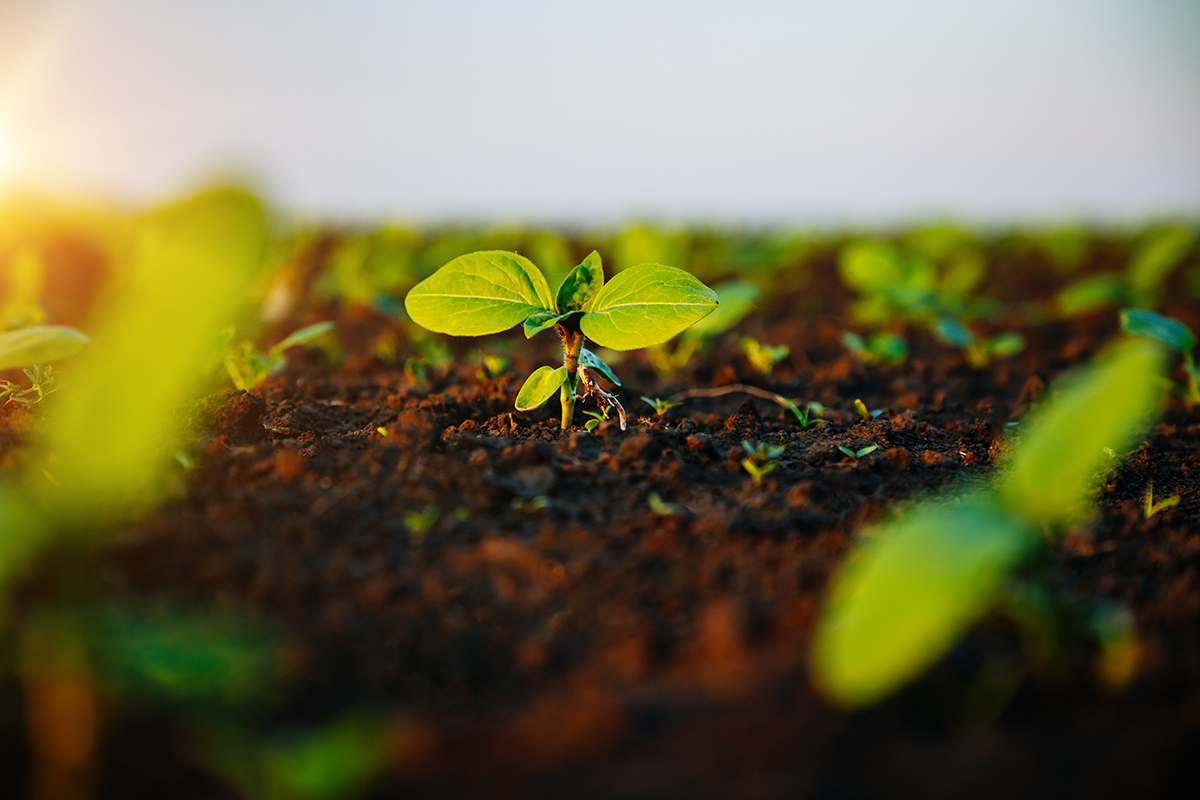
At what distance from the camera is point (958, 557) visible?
805 millimetres

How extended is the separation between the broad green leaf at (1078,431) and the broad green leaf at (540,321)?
3.17 feet

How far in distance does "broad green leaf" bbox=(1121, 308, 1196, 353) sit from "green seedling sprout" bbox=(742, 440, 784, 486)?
129 centimetres

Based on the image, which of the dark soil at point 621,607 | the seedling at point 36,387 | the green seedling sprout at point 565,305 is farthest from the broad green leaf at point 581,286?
the seedling at point 36,387

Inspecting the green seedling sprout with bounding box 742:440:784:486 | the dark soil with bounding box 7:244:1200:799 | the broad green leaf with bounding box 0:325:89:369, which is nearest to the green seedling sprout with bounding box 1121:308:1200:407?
the dark soil with bounding box 7:244:1200:799

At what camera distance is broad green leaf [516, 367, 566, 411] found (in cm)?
164

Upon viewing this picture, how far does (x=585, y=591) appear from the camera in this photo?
119 cm

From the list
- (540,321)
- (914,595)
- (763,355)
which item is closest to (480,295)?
(540,321)

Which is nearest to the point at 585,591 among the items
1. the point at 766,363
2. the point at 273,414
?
the point at 273,414

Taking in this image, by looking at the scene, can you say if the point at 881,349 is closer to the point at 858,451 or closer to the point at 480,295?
the point at 858,451

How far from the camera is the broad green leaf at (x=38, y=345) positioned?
54.2 inches

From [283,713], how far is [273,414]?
1121mm

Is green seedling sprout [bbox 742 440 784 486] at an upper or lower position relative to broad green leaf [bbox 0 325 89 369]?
lower

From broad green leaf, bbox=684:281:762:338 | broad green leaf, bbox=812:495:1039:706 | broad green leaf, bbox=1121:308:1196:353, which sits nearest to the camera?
broad green leaf, bbox=812:495:1039:706

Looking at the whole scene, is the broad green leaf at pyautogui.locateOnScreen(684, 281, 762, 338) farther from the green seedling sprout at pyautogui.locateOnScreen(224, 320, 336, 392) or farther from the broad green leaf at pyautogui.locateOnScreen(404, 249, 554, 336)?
the green seedling sprout at pyautogui.locateOnScreen(224, 320, 336, 392)
